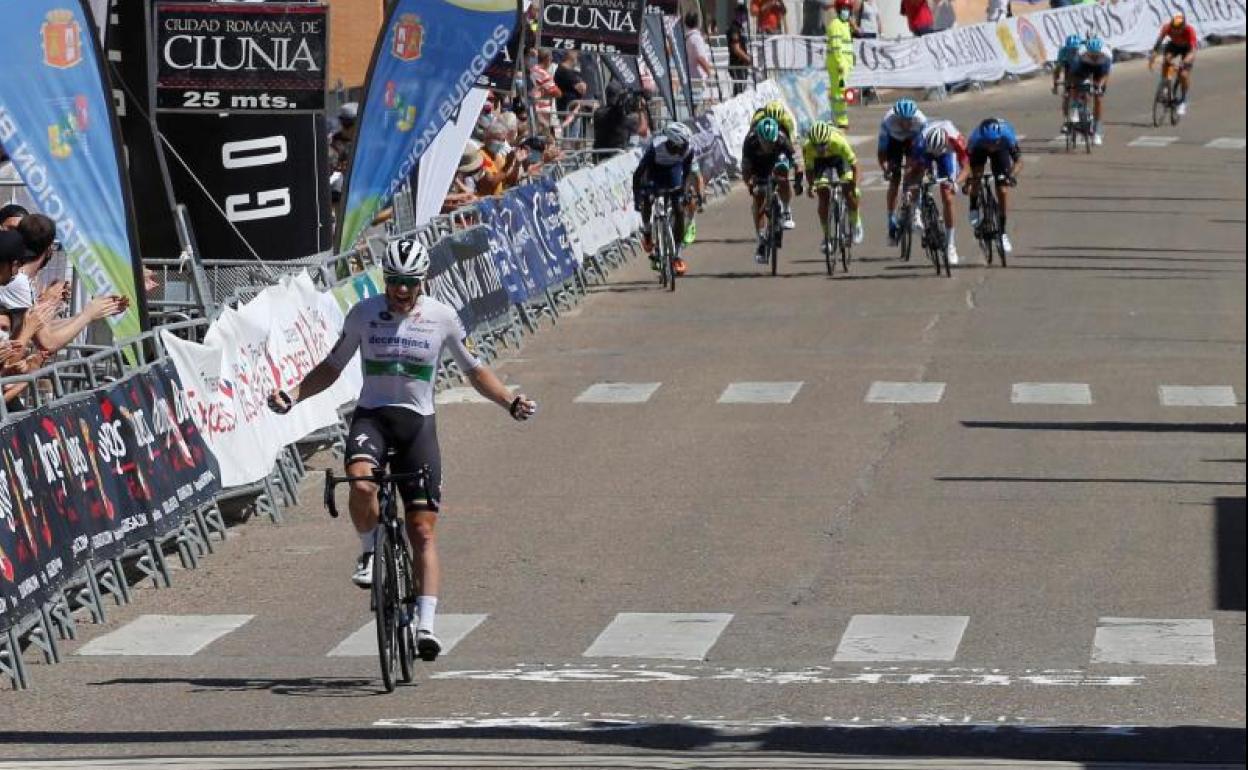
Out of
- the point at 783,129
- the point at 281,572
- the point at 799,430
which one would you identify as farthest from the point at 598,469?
the point at 783,129

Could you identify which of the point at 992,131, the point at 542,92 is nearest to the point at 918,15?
the point at 542,92

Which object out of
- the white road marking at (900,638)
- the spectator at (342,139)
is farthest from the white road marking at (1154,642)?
the spectator at (342,139)

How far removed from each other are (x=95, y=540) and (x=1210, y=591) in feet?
19.0

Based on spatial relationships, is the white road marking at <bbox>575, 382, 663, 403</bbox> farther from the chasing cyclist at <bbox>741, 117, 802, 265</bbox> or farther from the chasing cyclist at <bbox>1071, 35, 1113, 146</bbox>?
the chasing cyclist at <bbox>1071, 35, 1113, 146</bbox>

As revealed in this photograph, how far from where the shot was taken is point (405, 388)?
12.9 meters

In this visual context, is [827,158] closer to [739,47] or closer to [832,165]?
[832,165]

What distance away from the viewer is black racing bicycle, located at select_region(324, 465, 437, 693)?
1213 cm

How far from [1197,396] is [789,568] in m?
8.47

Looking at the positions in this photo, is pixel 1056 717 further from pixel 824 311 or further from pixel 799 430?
pixel 824 311

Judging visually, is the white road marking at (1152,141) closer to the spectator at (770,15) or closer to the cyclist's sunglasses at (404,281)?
the spectator at (770,15)

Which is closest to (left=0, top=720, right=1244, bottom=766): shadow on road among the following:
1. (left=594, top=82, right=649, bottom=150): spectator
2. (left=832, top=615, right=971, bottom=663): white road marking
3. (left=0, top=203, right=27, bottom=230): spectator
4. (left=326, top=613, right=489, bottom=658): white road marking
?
(left=832, top=615, right=971, bottom=663): white road marking

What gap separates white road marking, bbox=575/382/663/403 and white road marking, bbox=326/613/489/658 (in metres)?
8.32

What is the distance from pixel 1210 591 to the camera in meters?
14.9

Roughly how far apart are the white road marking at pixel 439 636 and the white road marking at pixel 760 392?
8.36 m
